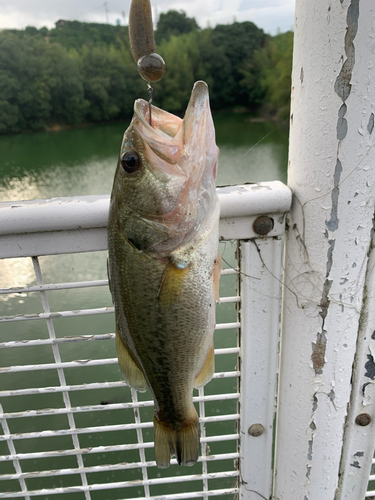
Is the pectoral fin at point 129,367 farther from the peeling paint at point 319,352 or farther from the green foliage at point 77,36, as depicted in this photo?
the green foliage at point 77,36

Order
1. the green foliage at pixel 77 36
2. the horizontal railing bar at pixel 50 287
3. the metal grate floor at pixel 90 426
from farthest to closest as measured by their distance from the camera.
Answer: the green foliage at pixel 77 36, the metal grate floor at pixel 90 426, the horizontal railing bar at pixel 50 287

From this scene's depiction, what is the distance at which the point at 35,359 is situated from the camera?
3602 millimetres

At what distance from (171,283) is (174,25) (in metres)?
16.5

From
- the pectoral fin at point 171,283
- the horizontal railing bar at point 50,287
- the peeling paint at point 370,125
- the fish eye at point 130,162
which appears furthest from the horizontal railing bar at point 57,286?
the peeling paint at point 370,125

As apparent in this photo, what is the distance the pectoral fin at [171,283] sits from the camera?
31.9 inches

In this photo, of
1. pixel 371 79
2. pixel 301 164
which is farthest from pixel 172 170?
pixel 371 79

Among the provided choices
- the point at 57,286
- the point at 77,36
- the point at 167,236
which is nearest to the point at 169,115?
the point at 167,236

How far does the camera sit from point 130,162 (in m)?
0.81

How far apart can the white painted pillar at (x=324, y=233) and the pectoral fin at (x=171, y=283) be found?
1.39 ft

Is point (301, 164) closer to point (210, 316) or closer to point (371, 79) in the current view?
point (371, 79)

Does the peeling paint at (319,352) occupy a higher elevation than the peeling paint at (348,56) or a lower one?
lower

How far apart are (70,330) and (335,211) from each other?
361 cm

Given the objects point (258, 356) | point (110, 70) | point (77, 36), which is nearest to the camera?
point (258, 356)

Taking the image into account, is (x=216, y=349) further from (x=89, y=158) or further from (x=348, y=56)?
(x=89, y=158)
